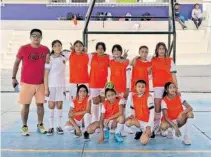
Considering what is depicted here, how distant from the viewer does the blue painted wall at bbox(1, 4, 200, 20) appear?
23875 millimetres

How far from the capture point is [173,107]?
236 inches

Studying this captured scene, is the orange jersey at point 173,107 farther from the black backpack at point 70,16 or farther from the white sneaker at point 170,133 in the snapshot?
the black backpack at point 70,16

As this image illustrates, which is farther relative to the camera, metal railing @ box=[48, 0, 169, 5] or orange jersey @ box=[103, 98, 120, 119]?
metal railing @ box=[48, 0, 169, 5]

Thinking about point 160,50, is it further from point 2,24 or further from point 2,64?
point 2,24

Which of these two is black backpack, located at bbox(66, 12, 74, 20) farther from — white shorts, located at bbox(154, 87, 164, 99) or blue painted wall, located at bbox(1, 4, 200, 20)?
white shorts, located at bbox(154, 87, 164, 99)

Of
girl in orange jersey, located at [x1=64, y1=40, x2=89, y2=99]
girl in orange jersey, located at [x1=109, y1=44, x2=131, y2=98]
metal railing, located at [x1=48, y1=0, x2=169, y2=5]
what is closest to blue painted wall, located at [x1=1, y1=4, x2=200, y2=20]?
metal railing, located at [x1=48, y1=0, x2=169, y2=5]

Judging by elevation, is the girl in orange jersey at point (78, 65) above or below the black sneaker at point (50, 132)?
above

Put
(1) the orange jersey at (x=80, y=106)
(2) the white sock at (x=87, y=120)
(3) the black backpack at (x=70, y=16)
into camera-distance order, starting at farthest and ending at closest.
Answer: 1. (3) the black backpack at (x=70, y=16)
2. (1) the orange jersey at (x=80, y=106)
3. (2) the white sock at (x=87, y=120)

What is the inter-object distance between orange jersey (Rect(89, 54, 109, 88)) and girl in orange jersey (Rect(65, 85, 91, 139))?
308mm

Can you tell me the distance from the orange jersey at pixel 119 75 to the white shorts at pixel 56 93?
80cm

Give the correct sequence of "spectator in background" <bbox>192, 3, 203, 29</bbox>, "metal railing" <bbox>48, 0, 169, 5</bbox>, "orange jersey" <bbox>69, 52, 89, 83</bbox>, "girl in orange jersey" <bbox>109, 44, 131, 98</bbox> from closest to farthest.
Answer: "girl in orange jersey" <bbox>109, 44, 131, 98</bbox> < "orange jersey" <bbox>69, 52, 89, 83</bbox> < "spectator in background" <bbox>192, 3, 203, 29</bbox> < "metal railing" <bbox>48, 0, 169, 5</bbox>

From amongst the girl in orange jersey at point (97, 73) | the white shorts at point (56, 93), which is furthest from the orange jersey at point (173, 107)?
the white shorts at point (56, 93)

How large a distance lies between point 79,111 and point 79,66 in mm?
730

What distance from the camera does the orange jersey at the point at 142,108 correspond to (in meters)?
5.97
